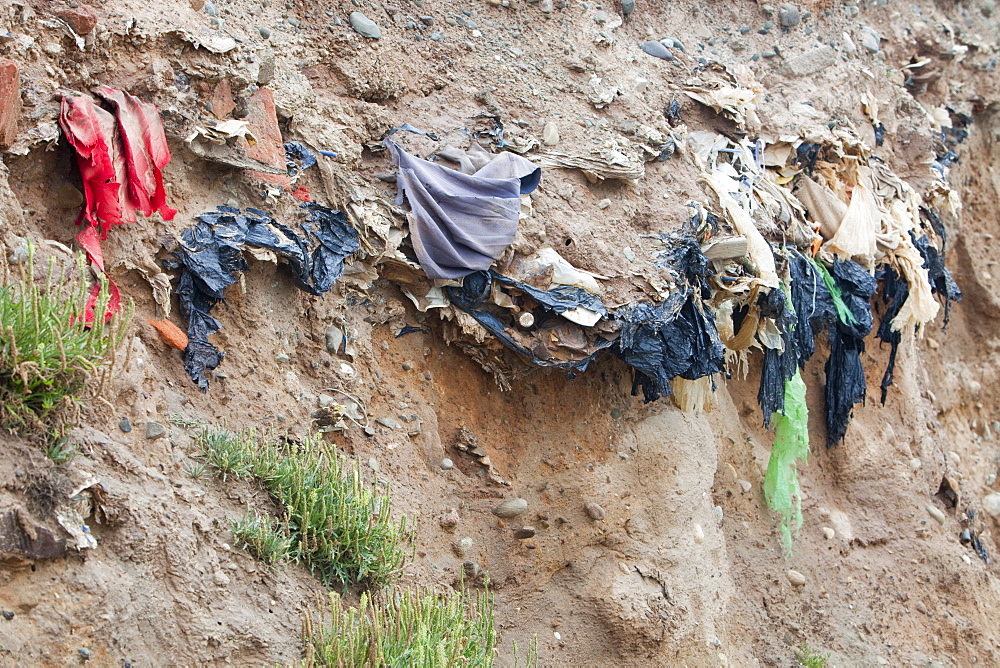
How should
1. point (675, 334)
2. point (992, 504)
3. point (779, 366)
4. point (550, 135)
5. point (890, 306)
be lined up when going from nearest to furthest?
point (675, 334) → point (550, 135) → point (779, 366) → point (890, 306) → point (992, 504)

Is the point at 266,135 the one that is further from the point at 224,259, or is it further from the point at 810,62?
the point at 810,62

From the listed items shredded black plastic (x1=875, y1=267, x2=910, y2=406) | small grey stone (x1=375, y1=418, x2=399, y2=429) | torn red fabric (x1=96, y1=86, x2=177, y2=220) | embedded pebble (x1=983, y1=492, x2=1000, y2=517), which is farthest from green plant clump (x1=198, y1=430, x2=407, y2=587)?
embedded pebble (x1=983, y1=492, x2=1000, y2=517)

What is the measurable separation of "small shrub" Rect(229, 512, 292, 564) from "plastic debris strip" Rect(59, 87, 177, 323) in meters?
0.80

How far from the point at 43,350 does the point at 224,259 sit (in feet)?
3.32

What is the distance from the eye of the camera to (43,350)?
248 cm

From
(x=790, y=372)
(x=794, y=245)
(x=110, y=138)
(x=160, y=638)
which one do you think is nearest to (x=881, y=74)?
(x=794, y=245)

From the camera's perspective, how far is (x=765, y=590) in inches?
195

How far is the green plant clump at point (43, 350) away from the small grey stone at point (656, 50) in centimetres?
404

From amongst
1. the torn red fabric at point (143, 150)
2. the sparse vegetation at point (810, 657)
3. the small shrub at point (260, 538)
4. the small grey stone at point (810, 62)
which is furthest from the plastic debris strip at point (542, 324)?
the small grey stone at point (810, 62)

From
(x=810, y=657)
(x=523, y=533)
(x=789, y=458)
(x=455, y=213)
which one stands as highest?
(x=455, y=213)

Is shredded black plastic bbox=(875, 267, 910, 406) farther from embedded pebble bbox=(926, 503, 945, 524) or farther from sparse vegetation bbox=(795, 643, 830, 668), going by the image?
sparse vegetation bbox=(795, 643, 830, 668)

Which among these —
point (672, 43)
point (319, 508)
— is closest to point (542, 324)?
point (319, 508)

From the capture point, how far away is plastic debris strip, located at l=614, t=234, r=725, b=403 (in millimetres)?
4227

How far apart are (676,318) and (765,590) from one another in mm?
1648
